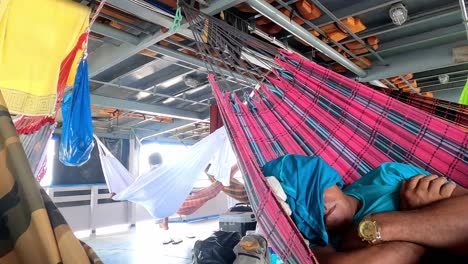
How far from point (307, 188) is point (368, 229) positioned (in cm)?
23

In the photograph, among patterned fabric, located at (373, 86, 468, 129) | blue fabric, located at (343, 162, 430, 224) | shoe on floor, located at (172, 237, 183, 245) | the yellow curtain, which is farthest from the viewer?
shoe on floor, located at (172, 237, 183, 245)

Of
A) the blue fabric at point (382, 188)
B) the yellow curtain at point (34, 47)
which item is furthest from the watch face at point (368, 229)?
the yellow curtain at point (34, 47)

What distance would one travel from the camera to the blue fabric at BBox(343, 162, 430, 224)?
2.89 ft

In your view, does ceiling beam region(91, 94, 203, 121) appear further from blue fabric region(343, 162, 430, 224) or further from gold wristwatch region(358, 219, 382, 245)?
gold wristwatch region(358, 219, 382, 245)

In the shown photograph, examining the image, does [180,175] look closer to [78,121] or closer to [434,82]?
[78,121]

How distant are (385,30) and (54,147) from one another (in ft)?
17.8

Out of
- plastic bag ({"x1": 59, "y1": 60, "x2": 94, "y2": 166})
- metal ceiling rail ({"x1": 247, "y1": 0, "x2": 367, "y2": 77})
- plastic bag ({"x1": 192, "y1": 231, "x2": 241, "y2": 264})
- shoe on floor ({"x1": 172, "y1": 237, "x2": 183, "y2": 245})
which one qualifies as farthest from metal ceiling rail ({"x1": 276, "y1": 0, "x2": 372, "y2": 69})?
shoe on floor ({"x1": 172, "y1": 237, "x2": 183, "y2": 245})

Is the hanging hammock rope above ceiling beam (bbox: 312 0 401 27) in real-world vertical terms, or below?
below

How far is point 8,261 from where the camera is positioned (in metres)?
0.29

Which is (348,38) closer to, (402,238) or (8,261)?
(402,238)

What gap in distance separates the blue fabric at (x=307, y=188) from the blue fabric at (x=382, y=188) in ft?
0.30

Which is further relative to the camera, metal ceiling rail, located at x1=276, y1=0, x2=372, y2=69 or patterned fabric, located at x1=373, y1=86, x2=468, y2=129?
metal ceiling rail, located at x1=276, y1=0, x2=372, y2=69

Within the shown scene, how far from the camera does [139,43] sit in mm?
2033

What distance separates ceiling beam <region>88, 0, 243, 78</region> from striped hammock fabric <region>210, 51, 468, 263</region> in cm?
55
